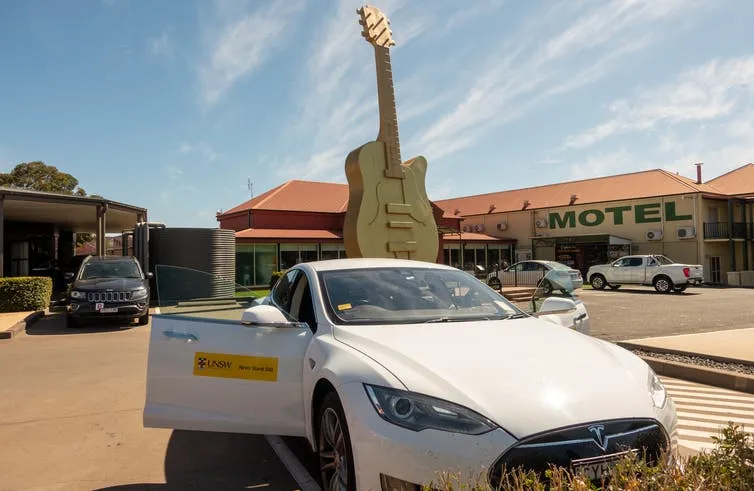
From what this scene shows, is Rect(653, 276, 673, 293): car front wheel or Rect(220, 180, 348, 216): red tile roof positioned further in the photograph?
Rect(220, 180, 348, 216): red tile roof

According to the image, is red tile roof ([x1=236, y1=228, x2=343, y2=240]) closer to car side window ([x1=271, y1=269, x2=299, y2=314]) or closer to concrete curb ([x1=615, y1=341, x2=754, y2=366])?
concrete curb ([x1=615, y1=341, x2=754, y2=366])

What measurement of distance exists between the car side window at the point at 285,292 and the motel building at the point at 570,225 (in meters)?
21.6

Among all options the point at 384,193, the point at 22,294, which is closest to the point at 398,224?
the point at 384,193

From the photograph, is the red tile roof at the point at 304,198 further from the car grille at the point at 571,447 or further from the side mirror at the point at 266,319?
the car grille at the point at 571,447

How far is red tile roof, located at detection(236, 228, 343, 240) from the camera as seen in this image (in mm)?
26008

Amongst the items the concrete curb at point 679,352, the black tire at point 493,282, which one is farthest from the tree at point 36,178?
the concrete curb at point 679,352

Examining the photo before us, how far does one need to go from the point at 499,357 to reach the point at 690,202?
1383 inches

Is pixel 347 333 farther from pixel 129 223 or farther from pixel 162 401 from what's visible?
pixel 129 223

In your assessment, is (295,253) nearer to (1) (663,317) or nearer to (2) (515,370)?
(1) (663,317)

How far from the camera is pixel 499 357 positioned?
2.73 m

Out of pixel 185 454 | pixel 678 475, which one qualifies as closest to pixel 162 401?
pixel 185 454

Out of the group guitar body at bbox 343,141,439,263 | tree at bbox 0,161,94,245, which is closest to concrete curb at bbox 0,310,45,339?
guitar body at bbox 343,141,439,263

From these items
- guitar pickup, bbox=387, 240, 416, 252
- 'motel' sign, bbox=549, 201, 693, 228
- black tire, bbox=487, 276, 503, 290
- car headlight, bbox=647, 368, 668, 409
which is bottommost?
black tire, bbox=487, 276, 503, 290

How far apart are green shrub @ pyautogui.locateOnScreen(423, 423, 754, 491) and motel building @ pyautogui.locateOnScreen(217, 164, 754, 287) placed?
23.9 metres
